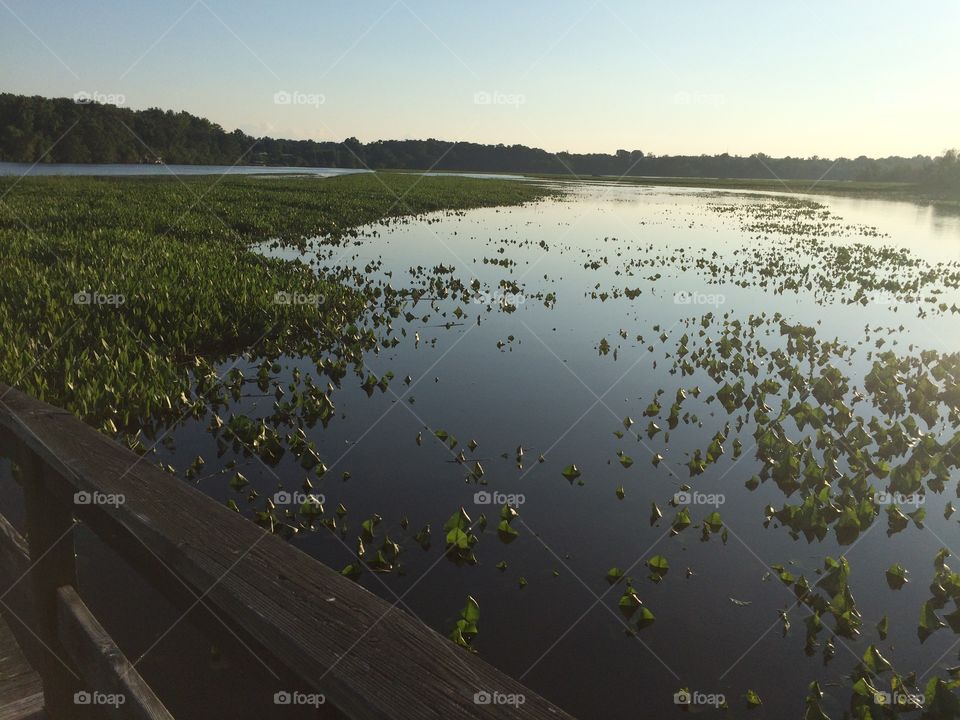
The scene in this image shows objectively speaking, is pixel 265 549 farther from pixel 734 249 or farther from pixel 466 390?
pixel 734 249

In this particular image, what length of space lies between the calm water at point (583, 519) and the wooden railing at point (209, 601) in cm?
15

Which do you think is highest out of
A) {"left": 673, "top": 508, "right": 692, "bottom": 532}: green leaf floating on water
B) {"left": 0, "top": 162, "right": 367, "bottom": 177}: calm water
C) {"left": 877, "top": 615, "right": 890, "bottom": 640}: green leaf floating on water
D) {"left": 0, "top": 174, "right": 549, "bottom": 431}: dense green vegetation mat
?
{"left": 0, "top": 162, "right": 367, "bottom": 177}: calm water

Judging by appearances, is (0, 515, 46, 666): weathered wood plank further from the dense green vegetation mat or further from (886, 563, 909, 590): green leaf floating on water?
(886, 563, 909, 590): green leaf floating on water

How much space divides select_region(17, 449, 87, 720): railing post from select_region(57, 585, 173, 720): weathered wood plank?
6 cm

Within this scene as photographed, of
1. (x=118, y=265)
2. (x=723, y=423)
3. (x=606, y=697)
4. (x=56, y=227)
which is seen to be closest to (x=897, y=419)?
(x=723, y=423)

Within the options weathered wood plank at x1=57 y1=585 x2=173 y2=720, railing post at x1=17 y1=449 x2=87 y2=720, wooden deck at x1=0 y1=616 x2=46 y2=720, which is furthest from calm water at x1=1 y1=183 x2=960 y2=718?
railing post at x1=17 y1=449 x2=87 y2=720

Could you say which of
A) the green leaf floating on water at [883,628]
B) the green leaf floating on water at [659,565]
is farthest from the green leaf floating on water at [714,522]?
the green leaf floating on water at [883,628]

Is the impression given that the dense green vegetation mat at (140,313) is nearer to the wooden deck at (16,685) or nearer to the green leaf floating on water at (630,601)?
the wooden deck at (16,685)

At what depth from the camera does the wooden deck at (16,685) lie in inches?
111

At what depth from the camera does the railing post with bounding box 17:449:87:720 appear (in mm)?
2527

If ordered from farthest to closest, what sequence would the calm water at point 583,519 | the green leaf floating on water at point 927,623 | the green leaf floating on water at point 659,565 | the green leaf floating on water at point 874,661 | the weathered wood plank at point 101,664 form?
the green leaf floating on water at point 659,565, the green leaf floating on water at point 927,623, the calm water at point 583,519, the green leaf floating on water at point 874,661, the weathered wood plank at point 101,664

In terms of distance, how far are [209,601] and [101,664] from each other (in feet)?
3.39

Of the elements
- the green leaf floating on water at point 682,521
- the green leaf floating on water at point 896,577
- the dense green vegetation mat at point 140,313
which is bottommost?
the green leaf floating on water at point 896,577

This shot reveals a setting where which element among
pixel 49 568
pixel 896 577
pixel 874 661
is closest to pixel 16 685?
pixel 49 568
